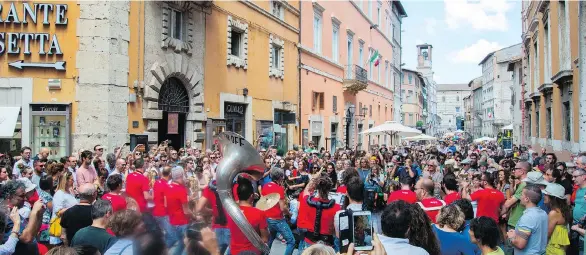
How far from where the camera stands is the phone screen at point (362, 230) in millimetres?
3348

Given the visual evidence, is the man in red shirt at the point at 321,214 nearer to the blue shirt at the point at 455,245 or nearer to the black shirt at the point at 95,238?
the blue shirt at the point at 455,245

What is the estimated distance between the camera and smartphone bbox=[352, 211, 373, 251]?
3.35 metres

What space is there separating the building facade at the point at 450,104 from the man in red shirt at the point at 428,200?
12222 cm

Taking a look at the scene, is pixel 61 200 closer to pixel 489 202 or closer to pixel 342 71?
Answer: pixel 489 202

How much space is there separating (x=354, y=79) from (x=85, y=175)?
2252 centimetres

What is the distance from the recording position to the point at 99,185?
27.7ft

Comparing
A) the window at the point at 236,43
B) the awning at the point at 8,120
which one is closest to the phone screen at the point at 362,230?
the awning at the point at 8,120

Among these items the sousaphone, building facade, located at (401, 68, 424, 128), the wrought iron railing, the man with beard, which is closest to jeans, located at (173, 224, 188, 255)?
the sousaphone

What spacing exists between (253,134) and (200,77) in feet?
13.5

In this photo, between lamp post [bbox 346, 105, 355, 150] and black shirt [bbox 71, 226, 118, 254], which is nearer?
black shirt [bbox 71, 226, 118, 254]

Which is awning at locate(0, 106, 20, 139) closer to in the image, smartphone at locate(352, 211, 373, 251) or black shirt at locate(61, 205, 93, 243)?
black shirt at locate(61, 205, 93, 243)

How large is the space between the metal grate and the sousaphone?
8954mm

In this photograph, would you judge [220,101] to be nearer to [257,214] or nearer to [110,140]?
[110,140]

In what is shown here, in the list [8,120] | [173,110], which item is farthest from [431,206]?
[173,110]
